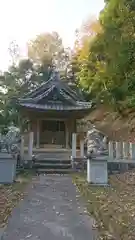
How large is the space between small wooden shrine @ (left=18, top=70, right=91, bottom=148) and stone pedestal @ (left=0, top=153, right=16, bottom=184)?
32.1 ft

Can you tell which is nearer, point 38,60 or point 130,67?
point 130,67

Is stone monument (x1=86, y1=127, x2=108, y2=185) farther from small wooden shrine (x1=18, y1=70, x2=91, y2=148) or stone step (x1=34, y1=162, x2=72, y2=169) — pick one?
small wooden shrine (x1=18, y1=70, x2=91, y2=148)

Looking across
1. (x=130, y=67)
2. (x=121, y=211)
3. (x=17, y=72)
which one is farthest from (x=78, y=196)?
(x=17, y=72)

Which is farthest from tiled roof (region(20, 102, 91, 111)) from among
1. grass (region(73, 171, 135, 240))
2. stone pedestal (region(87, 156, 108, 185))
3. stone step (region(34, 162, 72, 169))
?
stone pedestal (region(87, 156, 108, 185))

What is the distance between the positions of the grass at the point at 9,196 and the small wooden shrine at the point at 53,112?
918cm

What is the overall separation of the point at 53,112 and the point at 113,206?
14.1m

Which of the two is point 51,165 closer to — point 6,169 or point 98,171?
point 6,169

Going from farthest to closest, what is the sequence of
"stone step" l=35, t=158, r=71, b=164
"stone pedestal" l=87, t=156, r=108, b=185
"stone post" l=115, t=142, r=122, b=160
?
1. "stone step" l=35, t=158, r=71, b=164
2. "stone post" l=115, t=142, r=122, b=160
3. "stone pedestal" l=87, t=156, r=108, b=185

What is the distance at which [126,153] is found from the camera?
13.2 metres

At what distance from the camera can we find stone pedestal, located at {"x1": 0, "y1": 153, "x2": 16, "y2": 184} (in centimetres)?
1020

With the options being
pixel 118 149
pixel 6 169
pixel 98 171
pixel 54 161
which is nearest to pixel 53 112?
pixel 54 161

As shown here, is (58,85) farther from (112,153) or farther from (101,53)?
(112,153)

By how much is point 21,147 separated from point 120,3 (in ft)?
33.3

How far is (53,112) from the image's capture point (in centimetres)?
2059
